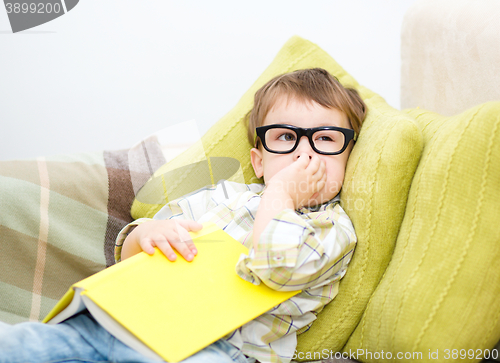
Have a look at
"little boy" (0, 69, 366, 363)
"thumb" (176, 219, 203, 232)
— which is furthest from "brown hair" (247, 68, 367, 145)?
"thumb" (176, 219, 203, 232)

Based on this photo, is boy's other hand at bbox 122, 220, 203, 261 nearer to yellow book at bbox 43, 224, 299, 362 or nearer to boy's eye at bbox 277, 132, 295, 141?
yellow book at bbox 43, 224, 299, 362

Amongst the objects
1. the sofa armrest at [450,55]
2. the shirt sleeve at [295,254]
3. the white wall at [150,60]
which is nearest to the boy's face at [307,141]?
the shirt sleeve at [295,254]

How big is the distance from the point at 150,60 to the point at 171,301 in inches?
37.6

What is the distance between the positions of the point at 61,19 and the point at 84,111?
385 millimetres

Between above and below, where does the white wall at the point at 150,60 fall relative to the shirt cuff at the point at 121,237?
above

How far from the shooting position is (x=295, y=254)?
0.66 metres

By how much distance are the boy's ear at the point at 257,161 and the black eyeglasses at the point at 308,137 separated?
0.31ft

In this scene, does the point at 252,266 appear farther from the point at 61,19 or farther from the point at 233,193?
the point at 61,19

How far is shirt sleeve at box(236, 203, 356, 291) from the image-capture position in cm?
67

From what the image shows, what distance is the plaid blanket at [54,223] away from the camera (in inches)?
35.7

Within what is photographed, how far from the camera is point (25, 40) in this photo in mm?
1111

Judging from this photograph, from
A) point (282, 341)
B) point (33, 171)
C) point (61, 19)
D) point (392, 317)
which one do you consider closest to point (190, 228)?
point (282, 341)

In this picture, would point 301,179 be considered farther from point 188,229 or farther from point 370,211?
point 188,229

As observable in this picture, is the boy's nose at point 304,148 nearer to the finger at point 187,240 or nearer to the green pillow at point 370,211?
the green pillow at point 370,211
